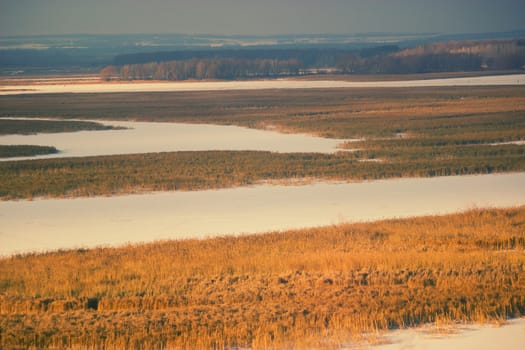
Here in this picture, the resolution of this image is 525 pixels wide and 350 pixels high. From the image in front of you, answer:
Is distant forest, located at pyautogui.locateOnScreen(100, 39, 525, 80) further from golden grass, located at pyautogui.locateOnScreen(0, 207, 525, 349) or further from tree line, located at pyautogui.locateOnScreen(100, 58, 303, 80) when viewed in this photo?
golden grass, located at pyautogui.locateOnScreen(0, 207, 525, 349)

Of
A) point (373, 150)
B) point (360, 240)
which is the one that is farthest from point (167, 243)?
point (373, 150)

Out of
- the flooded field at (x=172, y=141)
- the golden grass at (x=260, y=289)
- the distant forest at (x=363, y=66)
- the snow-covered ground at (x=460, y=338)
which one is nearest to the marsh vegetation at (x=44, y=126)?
the flooded field at (x=172, y=141)

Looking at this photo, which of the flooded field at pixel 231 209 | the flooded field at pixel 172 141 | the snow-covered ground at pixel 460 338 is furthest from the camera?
the flooded field at pixel 172 141

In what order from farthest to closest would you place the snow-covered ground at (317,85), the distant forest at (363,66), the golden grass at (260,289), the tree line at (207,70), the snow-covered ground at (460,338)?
the tree line at (207,70), the distant forest at (363,66), the snow-covered ground at (317,85), the golden grass at (260,289), the snow-covered ground at (460,338)

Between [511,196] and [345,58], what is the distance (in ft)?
381

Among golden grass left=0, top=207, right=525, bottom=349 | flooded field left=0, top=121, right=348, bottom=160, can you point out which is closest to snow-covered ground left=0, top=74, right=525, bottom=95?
flooded field left=0, top=121, right=348, bottom=160

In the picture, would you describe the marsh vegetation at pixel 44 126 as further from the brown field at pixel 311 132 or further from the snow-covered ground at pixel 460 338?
the snow-covered ground at pixel 460 338

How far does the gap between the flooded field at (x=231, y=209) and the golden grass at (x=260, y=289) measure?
76.1 inches

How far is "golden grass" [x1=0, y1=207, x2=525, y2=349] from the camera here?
9695 millimetres

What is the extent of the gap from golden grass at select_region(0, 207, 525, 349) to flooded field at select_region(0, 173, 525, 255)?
1932mm

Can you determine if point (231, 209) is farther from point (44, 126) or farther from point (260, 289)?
point (44, 126)

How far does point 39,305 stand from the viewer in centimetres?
1099

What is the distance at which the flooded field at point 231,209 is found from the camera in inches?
670

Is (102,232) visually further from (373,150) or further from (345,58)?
(345,58)
